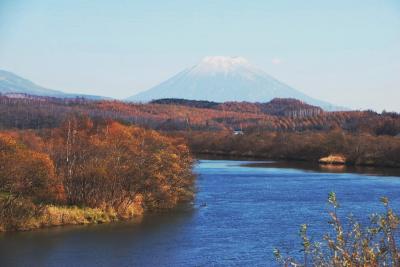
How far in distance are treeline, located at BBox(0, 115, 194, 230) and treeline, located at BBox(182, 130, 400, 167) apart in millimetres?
38692

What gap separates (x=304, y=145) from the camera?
279 ft

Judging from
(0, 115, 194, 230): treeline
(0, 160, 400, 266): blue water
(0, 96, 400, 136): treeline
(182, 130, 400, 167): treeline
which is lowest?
(0, 160, 400, 266): blue water

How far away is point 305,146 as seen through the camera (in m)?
84.5

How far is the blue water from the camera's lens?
2438 cm

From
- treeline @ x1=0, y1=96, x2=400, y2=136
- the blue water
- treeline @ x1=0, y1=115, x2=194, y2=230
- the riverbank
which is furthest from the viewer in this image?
treeline @ x1=0, y1=96, x2=400, y2=136

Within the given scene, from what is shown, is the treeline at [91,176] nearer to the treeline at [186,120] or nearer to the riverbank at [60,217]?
the riverbank at [60,217]

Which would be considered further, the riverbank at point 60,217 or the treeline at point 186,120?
the treeline at point 186,120

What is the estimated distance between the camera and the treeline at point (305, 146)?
73625mm

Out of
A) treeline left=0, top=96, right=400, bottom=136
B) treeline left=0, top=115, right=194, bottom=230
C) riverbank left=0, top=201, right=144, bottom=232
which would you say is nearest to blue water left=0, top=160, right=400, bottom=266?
riverbank left=0, top=201, right=144, bottom=232

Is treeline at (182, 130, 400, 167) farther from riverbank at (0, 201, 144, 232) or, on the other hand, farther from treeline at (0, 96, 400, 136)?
riverbank at (0, 201, 144, 232)

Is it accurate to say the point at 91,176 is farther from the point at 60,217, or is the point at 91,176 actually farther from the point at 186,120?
the point at 186,120

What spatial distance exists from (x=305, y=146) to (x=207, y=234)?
187 ft

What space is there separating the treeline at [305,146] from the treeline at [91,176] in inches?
1523

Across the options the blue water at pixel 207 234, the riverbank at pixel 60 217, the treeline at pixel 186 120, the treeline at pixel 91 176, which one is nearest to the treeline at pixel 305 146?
the treeline at pixel 186 120
